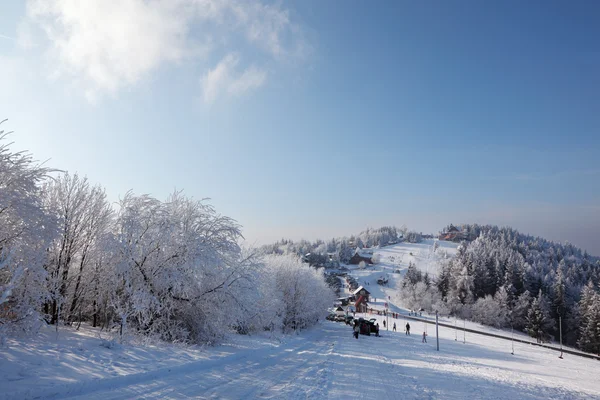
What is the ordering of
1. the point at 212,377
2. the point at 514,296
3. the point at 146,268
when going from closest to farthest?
the point at 212,377 < the point at 146,268 < the point at 514,296

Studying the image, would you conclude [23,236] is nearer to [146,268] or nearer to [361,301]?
[146,268]

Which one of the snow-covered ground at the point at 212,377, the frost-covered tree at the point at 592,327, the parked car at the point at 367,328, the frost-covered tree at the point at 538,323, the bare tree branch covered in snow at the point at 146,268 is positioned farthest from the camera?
the frost-covered tree at the point at 538,323

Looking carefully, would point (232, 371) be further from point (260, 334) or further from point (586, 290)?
point (586, 290)

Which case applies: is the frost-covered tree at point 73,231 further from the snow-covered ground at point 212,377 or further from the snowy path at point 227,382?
the snowy path at point 227,382

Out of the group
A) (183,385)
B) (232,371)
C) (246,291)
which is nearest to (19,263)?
(183,385)

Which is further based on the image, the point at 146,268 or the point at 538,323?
the point at 538,323

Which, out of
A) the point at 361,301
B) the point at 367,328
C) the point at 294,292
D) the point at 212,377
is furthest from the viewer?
the point at 361,301

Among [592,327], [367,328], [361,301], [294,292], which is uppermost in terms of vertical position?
[294,292]

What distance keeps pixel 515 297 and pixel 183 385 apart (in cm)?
10099

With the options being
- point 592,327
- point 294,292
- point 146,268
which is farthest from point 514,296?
point 146,268

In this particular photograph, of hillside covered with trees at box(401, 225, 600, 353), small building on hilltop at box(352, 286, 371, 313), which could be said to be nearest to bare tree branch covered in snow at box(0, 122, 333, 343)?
hillside covered with trees at box(401, 225, 600, 353)

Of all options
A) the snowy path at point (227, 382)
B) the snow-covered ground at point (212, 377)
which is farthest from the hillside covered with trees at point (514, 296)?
the snowy path at point (227, 382)

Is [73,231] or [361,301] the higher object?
[73,231]

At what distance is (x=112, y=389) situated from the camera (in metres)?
8.27
